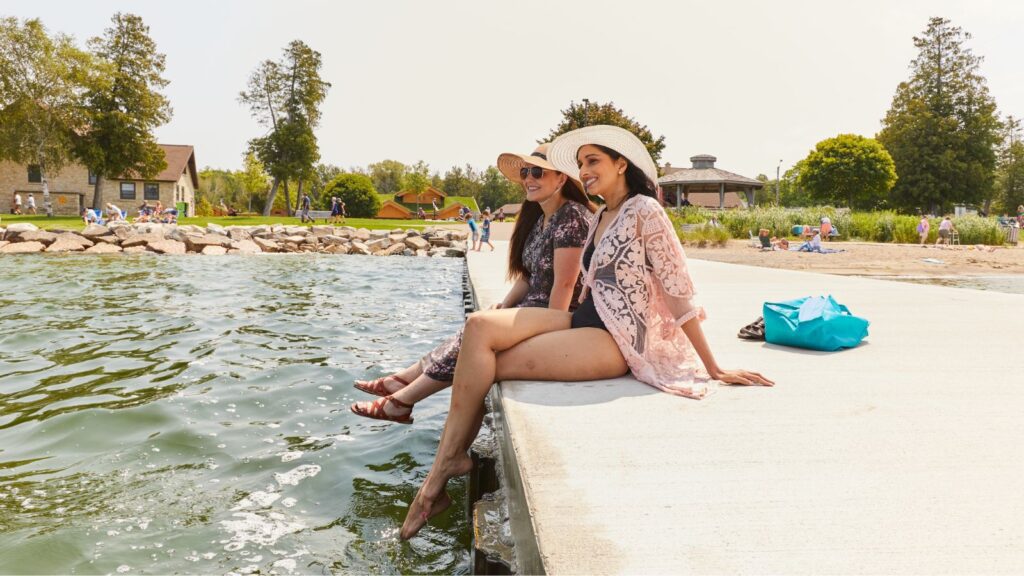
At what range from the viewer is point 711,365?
3.36 m

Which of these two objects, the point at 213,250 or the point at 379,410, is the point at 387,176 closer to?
the point at 213,250

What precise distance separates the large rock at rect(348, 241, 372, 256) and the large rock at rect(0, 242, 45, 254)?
948cm

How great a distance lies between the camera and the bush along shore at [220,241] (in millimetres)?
22234

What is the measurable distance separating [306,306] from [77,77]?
116 feet

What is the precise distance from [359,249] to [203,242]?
5087 millimetres

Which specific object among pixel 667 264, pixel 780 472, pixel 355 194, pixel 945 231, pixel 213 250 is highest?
pixel 355 194

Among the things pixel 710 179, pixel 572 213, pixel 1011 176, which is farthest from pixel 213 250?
pixel 1011 176

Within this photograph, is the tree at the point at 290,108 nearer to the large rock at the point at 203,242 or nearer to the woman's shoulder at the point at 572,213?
the large rock at the point at 203,242

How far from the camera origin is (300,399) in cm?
546

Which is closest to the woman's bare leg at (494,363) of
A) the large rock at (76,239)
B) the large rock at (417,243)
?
the large rock at (417,243)

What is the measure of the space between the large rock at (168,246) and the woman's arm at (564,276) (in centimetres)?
2163

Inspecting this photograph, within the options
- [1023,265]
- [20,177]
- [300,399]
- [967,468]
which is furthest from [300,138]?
[967,468]

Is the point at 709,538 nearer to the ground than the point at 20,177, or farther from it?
nearer to the ground

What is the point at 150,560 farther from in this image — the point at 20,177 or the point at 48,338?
the point at 20,177
